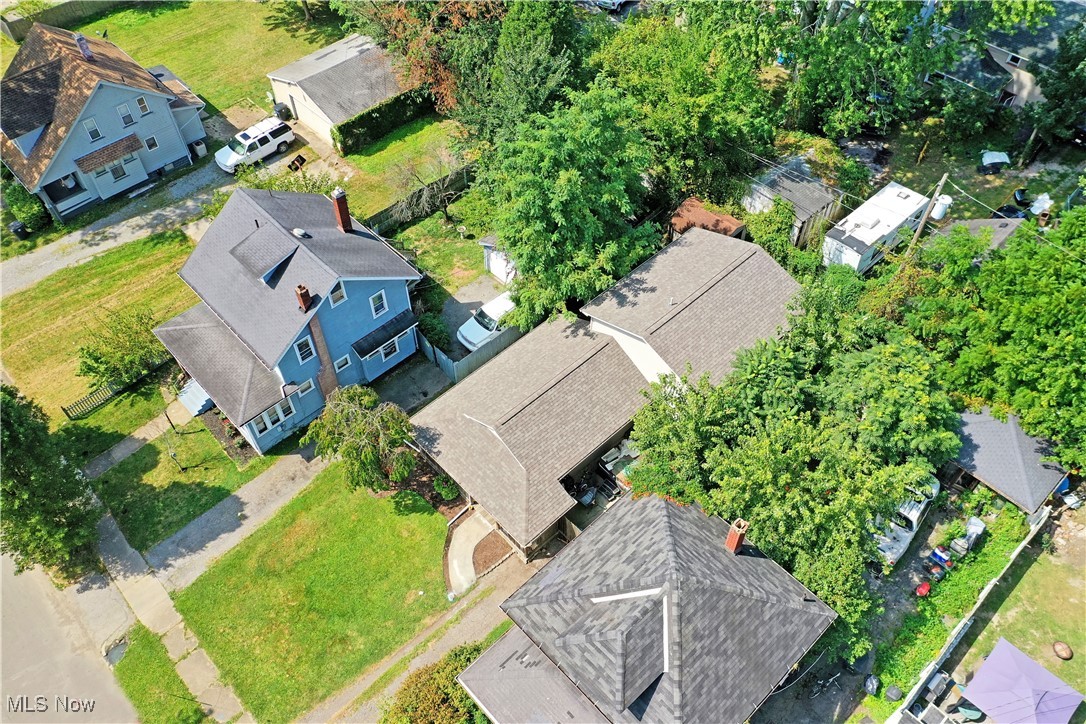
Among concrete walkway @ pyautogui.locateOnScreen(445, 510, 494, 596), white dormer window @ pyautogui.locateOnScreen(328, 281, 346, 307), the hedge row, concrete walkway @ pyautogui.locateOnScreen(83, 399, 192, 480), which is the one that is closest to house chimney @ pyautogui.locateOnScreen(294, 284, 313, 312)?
A: white dormer window @ pyautogui.locateOnScreen(328, 281, 346, 307)

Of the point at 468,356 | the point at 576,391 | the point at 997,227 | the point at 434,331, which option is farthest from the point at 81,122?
the point at 997,227

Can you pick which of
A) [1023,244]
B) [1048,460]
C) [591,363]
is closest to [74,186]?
[591,363]

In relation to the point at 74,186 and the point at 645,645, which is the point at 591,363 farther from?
the point at 74,186

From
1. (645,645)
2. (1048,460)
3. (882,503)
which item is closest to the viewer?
(645,645)

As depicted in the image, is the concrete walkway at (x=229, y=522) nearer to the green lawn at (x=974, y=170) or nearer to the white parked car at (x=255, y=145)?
the white parked car at (x=255, y=145)

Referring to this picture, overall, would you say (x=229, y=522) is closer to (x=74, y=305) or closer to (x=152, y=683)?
(x=152, y=683)

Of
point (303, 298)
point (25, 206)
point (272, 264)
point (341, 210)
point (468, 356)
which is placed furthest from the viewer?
point (25, 206)

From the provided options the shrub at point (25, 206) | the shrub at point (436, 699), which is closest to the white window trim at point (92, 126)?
the shrub at point (25, 206)
